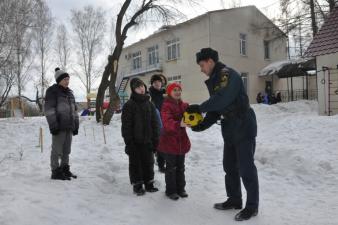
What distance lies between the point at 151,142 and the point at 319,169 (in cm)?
337

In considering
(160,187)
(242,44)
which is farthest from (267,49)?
(160,187)

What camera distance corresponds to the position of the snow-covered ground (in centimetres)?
429

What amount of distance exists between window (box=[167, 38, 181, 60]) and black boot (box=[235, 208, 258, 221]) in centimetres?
2443

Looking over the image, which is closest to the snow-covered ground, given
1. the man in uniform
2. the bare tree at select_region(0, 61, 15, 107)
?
the man in uniform

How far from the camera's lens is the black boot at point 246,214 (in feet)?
14.1

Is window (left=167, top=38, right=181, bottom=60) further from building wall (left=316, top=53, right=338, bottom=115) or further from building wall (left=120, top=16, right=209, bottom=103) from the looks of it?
building wall (left=316, top=53, right=338, bottom=115)

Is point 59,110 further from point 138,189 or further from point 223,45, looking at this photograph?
point 223,45

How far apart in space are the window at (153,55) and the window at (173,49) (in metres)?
2.00

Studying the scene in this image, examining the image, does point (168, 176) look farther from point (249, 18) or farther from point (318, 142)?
point (249, 18)

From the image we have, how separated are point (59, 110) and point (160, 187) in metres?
1.87

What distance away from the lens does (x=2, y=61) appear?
14227mm

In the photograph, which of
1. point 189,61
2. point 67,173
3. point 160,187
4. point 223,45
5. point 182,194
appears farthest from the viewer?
point 189,61

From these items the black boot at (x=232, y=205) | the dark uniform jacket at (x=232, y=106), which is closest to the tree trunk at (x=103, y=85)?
the black boot at (x=232, y=205)

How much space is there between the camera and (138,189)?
5.17 meters
